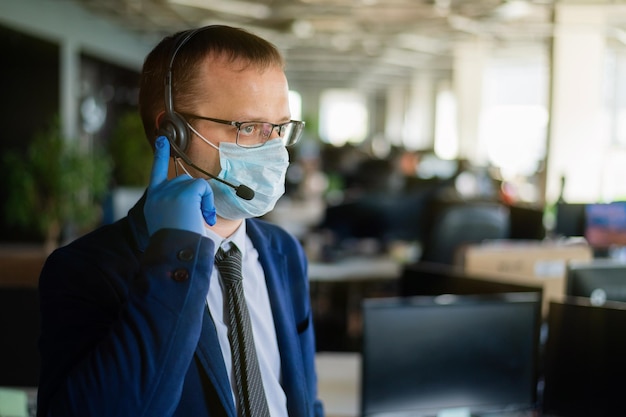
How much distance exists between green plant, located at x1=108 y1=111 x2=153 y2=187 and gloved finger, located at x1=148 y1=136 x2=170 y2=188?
327 inches

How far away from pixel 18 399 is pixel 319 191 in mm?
7175

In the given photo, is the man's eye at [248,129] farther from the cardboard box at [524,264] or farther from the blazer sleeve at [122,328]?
the cardboard box at [524,264]

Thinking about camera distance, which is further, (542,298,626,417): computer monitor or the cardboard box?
the cardboard box

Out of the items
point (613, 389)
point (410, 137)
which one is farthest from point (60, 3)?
point (410, 137)

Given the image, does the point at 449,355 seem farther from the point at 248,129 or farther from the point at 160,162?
the point at 160,162

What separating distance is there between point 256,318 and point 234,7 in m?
10.2

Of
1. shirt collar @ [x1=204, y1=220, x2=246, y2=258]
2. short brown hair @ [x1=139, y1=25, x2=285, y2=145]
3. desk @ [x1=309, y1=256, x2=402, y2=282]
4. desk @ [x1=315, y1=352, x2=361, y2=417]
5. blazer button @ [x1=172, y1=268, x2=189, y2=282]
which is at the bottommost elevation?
desk @ [x1=315, y1=352, x2=361, y2=417]

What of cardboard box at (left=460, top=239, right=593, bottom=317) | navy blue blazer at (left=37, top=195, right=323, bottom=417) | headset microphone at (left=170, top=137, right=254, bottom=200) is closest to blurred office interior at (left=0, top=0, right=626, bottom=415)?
cardboard box at (left=460, top=239, right=593, bottom=317)

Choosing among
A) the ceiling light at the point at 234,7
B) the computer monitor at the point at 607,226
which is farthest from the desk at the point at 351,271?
the ceiling light at the point at 234,7

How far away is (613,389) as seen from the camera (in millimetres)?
2203

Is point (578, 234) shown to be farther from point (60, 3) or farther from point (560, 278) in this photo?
point (60, 3)

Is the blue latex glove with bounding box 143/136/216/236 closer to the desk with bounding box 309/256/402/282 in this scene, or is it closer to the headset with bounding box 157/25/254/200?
the headset with bounding box 157/25/254/200

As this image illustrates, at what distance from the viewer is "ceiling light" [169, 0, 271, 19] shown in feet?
33.7

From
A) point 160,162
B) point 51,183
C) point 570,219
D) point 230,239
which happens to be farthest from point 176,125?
point 51,183
